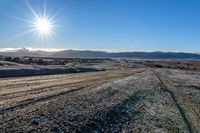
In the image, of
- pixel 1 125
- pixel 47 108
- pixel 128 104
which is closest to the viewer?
pixel 1 125

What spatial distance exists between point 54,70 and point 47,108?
50041mm

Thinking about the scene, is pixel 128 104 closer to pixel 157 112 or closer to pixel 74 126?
pixel 157 112

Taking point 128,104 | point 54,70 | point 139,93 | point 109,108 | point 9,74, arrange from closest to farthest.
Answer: point 109,108
point 128,104
point 139,93
point 9,74
point 54,70

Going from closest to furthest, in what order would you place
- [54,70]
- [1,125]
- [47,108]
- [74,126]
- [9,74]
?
[1,125] < [74,126] < [47,108] < [9,74] < [54,70]

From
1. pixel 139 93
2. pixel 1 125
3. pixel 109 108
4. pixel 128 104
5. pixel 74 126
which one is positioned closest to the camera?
pixel 1 125

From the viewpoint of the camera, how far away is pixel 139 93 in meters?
33.4

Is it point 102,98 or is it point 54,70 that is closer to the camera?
point 102,98

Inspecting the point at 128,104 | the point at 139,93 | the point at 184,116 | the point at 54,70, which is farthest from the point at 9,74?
the point at 184,116

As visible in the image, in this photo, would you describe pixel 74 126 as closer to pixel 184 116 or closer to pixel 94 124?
pixel 94 124

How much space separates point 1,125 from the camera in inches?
628

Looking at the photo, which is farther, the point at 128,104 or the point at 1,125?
the point at 128,104

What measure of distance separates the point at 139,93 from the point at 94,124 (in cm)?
1558

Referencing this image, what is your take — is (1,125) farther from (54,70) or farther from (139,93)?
(54,70)

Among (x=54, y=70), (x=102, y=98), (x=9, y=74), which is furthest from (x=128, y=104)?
(x=54, y=70)
